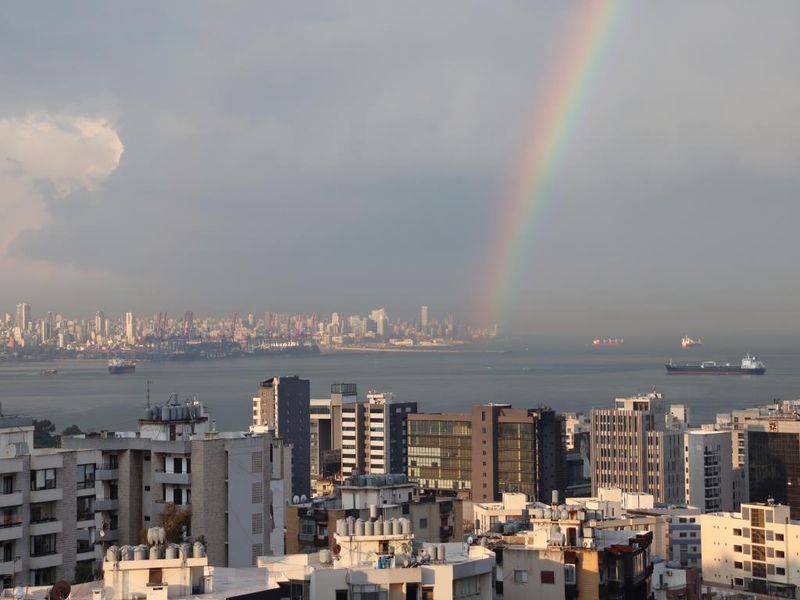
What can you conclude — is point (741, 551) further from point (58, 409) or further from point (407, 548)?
point (58, 409)

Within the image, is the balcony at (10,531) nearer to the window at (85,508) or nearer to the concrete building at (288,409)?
the window at (85,508)

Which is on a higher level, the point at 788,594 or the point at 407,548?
the point at 407,548

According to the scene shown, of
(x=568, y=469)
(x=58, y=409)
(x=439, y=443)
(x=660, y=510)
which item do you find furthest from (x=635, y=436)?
(x=58, y=409)

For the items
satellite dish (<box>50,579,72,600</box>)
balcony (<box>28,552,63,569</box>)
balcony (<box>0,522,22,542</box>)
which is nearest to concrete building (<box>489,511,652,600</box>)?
satellite dish (<box>50,579,72,600</box>)

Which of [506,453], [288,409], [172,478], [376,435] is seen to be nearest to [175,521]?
[172,478]

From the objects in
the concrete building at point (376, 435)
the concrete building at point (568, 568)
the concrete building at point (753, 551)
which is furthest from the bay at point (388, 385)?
the concrete building at point (568, 568)

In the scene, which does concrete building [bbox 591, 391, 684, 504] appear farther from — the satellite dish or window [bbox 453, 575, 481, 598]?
the satellite dish
